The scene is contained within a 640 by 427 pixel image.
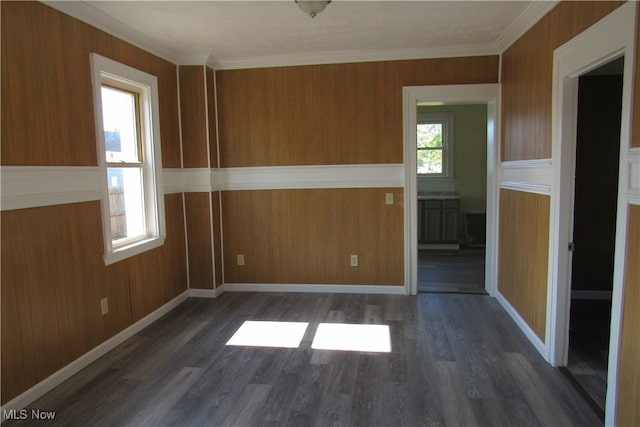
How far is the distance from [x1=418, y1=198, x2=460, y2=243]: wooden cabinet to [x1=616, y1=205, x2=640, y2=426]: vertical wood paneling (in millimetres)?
4655

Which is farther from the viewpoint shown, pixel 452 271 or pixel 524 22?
pixel 452 271

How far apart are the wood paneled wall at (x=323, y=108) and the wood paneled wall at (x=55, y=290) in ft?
6.04

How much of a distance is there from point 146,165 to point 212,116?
0.99 meters

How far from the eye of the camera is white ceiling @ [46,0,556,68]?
2.95m

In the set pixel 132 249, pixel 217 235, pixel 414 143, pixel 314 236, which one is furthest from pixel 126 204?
pixel 414 143

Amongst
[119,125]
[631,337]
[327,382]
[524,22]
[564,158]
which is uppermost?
[524,22]

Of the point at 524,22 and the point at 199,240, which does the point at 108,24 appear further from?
the point at 524,22

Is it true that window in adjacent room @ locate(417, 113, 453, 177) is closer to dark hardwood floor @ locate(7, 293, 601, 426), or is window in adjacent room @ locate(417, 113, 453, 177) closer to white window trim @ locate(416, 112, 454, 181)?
white window trim @ locate(416, 112, 454, 181)

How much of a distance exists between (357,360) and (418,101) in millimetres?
A: 2696

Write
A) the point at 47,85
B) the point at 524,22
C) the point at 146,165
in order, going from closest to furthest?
the point at 47,85 < the point at 524,22 < the point at 146,165

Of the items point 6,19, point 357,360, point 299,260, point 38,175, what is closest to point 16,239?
point 38,175

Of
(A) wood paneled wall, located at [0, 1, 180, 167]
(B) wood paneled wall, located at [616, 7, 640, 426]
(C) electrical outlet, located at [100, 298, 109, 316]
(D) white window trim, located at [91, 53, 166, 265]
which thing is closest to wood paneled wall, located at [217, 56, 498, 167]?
(D) white window trim, located at [91, 53, 166, 265]

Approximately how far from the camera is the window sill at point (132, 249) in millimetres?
3191

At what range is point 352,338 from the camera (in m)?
3.34
